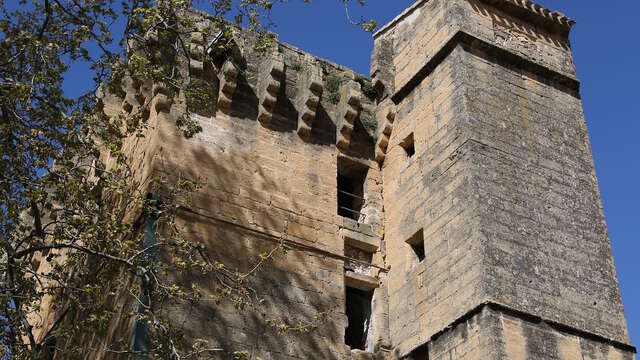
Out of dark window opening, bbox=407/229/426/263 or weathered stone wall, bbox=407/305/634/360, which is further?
dark window opening, bbox=407/229/426/263

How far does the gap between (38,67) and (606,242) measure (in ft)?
25.7

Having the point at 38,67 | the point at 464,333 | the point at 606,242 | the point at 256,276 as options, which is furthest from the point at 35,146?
the point at 606,242

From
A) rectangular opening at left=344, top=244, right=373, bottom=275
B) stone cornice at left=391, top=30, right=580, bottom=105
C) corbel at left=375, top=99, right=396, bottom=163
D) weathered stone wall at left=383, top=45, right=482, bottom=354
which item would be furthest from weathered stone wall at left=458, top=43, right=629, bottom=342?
rectangular opening at left=344, top=244, right=373, bottom=275

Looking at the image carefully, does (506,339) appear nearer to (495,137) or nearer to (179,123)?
(495,137)

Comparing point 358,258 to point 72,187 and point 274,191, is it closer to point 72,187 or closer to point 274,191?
point 274,191

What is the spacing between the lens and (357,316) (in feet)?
44.2

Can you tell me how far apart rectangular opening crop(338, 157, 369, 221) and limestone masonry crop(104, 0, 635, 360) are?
36 mm

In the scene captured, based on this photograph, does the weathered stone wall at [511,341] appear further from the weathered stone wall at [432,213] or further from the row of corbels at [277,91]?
the row of corbels at [277,91]

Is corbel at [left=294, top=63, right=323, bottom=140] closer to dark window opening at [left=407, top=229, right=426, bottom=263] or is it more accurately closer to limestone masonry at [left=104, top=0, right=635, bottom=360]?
limestone masonry at [left=104, top=0, right=635, bottom=360]

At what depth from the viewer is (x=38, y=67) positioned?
994 cm

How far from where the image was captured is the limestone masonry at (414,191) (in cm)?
1138

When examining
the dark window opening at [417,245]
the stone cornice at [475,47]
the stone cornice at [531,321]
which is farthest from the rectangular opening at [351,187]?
the stone cornice at [531,321]

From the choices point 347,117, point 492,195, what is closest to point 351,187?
point 347,117

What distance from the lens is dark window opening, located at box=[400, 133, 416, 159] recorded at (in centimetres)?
1398
